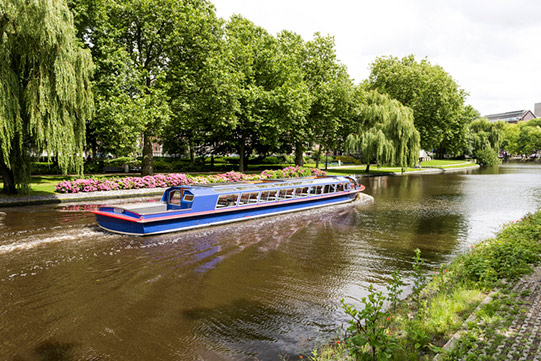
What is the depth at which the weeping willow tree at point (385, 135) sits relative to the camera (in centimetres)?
4625

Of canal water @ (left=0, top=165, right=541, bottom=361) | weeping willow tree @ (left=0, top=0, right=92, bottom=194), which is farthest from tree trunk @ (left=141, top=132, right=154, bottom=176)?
canal water @ (left=0, top=165, right=541, bottom=361)

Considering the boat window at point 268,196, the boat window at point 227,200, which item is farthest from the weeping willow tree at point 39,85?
the boat window at point 268,196

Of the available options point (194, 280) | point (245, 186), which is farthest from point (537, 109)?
point (194, 280)

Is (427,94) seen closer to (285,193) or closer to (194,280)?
(285,193)

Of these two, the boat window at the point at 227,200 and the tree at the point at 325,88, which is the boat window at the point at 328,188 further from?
the tree at the point at 325,88

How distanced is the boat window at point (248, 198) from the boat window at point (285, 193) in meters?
2.05

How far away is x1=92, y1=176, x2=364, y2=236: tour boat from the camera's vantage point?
14.8 metres

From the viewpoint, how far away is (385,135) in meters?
47.3

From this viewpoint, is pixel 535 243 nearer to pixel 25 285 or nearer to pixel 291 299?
pixel 291 299

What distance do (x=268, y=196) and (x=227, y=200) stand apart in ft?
9.79

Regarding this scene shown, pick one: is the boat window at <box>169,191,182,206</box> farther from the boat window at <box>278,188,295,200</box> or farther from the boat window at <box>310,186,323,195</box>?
the boat window at <box>310,186,323,195</box>

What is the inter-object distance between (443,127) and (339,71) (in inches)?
1041

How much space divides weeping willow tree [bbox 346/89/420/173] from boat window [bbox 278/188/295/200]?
27.3 metres

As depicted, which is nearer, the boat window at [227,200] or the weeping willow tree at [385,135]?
the boat window at [227,200]
